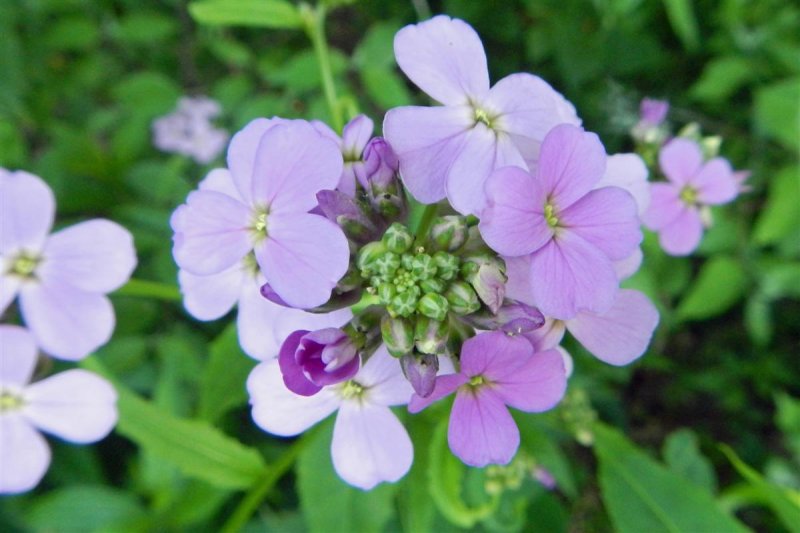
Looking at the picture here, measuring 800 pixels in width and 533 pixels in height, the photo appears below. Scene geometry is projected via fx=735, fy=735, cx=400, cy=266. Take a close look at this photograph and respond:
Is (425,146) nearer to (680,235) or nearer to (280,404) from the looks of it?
(280,404)

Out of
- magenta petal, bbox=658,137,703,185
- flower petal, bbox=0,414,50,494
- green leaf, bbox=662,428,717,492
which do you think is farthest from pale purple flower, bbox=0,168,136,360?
green leaf, bbox=662,428,717,492

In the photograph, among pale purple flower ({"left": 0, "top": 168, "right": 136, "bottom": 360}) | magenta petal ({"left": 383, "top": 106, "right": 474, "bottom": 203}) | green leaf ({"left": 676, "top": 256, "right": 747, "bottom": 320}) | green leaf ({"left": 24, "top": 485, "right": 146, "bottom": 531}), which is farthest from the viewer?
green leaf ({"left": 676, "top": 256, "right": 747, "bottom": 320})

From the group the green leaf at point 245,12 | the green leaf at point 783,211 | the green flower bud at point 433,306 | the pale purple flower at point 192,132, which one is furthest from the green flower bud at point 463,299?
the pale purple flower at point 192,132

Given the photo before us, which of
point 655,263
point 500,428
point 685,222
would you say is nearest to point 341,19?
point 655,263

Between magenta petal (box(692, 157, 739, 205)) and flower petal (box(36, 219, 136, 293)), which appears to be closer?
flower petal (box(36, 219, 136, 293))

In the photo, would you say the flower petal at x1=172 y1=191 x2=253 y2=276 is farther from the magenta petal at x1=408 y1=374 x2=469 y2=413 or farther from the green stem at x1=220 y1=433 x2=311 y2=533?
the green stem at x1=220 y1=433 x2=311 y2=533

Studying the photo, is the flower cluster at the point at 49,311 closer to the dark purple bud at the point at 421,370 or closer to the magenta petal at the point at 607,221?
the dark purple bud at the point at 421,370
